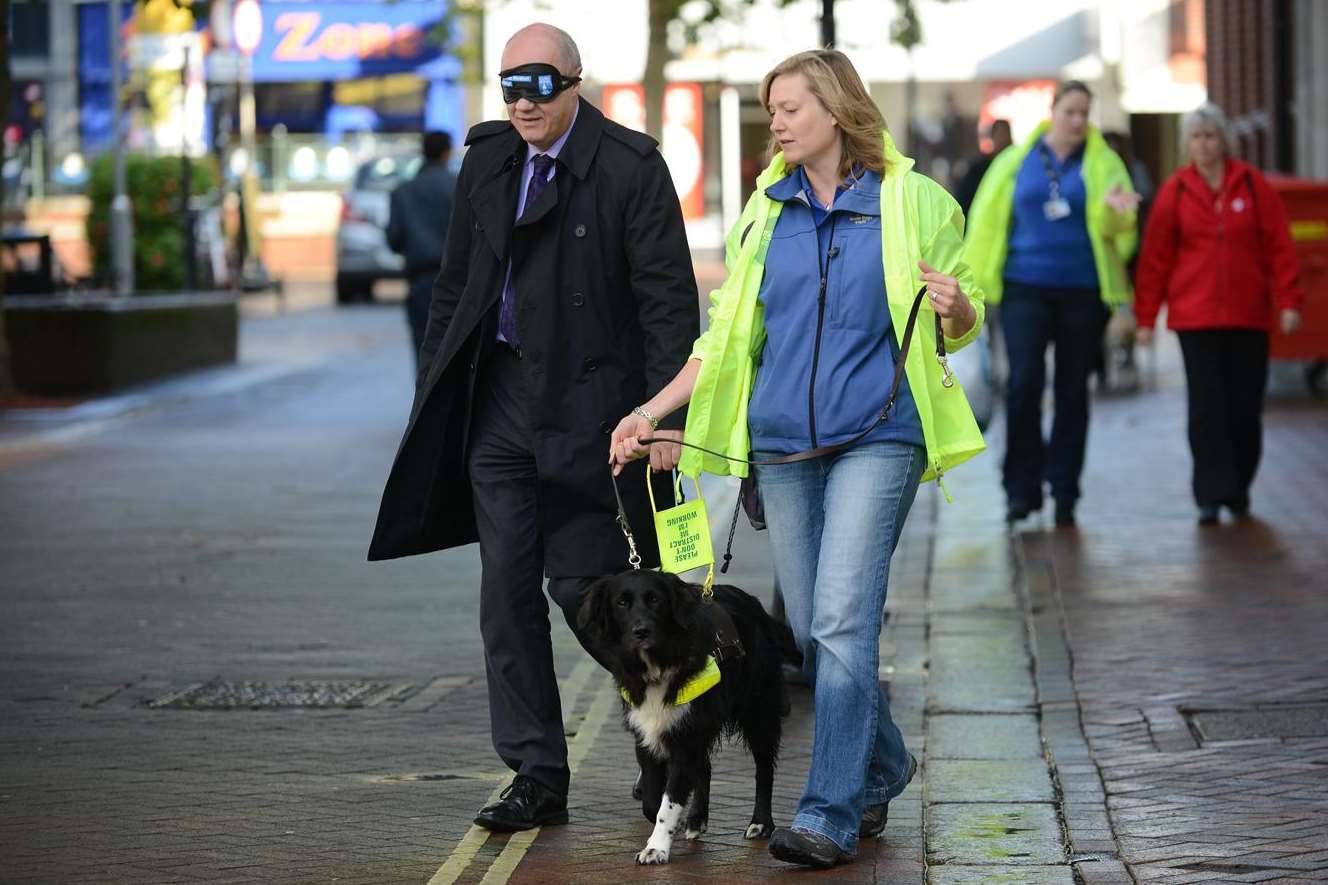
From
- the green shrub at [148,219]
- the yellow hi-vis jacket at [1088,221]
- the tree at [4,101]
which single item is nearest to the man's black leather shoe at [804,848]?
the yellow hi-vis jacket at [1088,221]

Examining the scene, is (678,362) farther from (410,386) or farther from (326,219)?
(326,219)

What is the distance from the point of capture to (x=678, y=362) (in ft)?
19.0

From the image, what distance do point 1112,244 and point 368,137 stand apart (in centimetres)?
3952

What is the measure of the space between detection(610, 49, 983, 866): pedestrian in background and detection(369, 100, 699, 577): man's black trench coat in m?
0.28

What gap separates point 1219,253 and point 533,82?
6067mm

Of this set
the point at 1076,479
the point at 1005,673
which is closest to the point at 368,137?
the point at 1076,479

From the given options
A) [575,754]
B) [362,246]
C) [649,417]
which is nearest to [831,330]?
[649,417]

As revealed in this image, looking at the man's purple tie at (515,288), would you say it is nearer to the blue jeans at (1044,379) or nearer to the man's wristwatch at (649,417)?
the man's wristwatch at (649,417)

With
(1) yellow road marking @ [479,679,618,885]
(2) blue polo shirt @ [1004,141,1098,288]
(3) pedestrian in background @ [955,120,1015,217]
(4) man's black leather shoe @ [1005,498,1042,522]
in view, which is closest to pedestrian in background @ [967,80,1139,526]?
(2) blue polo shirt @ [1004,141,1098,288]

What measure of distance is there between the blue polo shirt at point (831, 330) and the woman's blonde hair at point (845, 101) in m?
0.06

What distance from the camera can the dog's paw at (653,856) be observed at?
5.62 meters

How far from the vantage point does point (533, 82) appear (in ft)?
18.8

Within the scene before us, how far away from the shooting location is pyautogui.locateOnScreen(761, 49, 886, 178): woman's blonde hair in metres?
5.44

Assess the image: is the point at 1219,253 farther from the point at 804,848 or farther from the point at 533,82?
the point at 804,848
